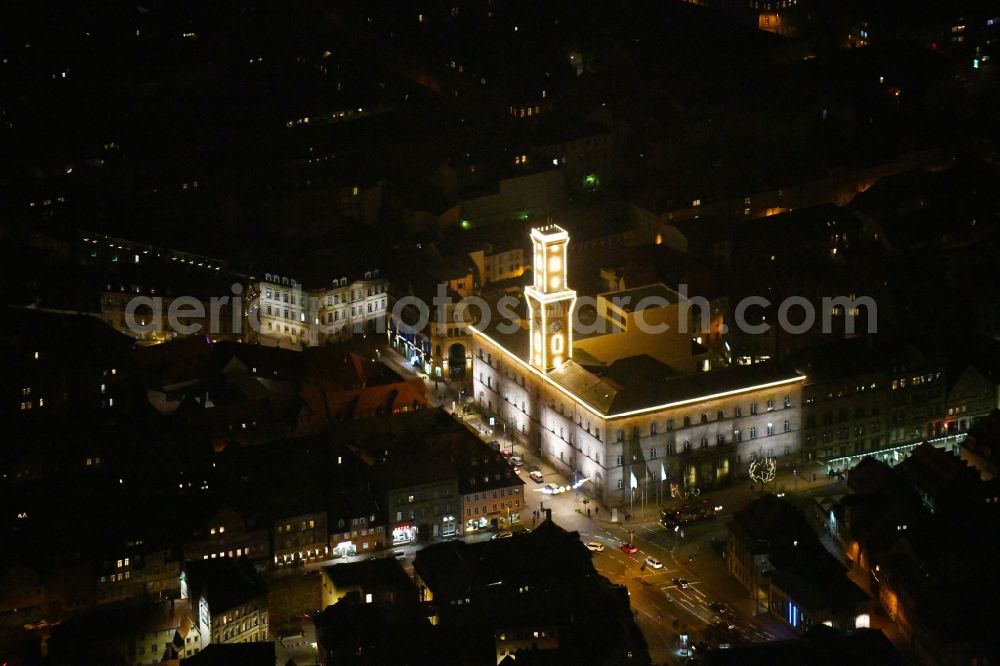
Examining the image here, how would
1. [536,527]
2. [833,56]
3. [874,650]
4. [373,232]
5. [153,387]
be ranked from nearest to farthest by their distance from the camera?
[874,650]
[536,527]
[153,387]
[373,232]
[833,56]

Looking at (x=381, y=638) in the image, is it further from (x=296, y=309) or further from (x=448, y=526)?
(x=296, y=309)

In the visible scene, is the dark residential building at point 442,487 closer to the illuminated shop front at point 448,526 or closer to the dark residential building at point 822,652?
the illuminated shop front at point 448,526

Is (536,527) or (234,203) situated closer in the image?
(536,527)

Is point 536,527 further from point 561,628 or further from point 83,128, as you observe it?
point 83,128

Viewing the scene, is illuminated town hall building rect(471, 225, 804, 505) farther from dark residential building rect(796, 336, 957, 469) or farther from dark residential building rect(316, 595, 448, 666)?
dark residential building rect(316, 595, 448, 666)

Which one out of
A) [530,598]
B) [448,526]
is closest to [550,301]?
[448,526]

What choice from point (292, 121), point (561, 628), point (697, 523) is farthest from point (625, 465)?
point (292, 121)
